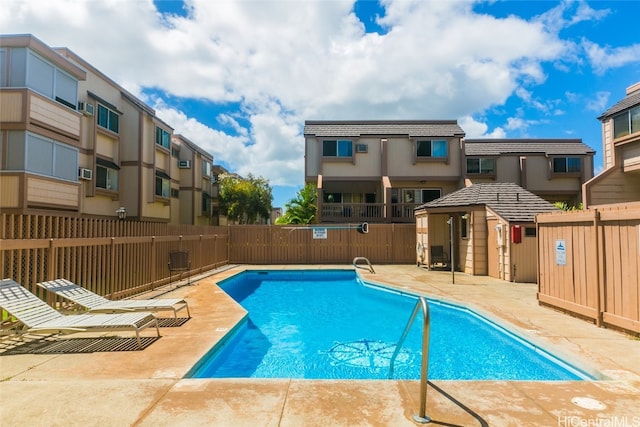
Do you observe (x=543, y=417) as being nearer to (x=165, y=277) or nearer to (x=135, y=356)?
(x=135, y=356)

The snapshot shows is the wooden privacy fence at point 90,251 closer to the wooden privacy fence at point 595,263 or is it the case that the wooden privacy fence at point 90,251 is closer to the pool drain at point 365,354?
the pool drain at point 365,354

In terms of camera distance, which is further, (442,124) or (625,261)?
(442,124)

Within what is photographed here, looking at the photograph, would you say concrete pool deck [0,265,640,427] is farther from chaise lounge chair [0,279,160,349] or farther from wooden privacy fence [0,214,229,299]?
wooden privacy fence [0,214,229,299]

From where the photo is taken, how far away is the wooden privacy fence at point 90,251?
19.2ft

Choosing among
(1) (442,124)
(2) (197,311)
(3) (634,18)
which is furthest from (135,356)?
(1) (442,124)

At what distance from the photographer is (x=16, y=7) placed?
8180mm

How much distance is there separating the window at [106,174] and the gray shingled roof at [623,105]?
77.5 ft

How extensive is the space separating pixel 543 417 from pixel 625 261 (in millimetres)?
3879

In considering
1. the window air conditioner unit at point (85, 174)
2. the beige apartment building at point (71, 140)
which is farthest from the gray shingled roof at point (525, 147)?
the window air conditioner unit at point (85, 174)

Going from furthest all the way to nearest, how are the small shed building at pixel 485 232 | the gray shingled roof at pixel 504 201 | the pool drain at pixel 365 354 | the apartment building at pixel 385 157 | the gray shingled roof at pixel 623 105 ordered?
1. the apartment building at pixel 385 157
2. the gray shingled roof at pixel 623 105
3. the gray shingled roof at pixel 504 201
4. the small shed building at pixel 485 232
5. the pool drain at pixel 365 354

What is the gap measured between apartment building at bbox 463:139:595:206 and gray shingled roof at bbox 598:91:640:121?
936 cm

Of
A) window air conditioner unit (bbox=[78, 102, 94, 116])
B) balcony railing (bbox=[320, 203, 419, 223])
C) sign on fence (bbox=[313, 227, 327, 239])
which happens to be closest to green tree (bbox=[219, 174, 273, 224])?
balcony railing (bbox=[320, 203, 419, 223])

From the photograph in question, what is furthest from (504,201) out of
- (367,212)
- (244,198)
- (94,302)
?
(244,198)

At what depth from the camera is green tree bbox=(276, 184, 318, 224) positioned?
73.5 feet
